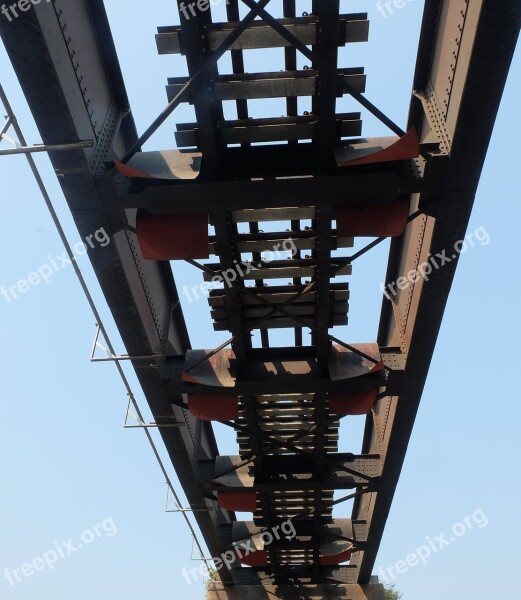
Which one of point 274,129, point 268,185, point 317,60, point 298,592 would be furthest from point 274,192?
point 298,592

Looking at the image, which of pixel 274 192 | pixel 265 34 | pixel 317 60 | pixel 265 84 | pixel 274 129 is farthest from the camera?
pixel 274 129

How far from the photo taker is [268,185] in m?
6.34

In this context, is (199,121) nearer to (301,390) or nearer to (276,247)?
(276,247)

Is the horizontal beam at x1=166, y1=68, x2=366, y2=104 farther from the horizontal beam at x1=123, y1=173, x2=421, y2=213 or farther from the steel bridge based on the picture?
the horizontal beam at x1=123, y1=173, x2=421, y2=213

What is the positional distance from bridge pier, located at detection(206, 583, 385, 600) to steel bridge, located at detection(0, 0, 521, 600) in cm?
892

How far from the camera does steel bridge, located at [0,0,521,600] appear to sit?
5.50 m

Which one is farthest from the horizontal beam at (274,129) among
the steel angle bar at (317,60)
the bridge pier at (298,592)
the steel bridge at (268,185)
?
the bridge pier at (298,592)

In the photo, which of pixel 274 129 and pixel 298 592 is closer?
pixel 274 129

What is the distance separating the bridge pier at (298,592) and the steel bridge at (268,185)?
29.3ft

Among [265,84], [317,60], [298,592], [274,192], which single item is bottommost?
[298,592]

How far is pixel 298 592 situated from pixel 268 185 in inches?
655

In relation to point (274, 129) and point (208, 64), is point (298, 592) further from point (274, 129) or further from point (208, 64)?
point (208, 64)

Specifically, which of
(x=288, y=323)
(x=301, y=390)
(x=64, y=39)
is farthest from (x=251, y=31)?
(x=301, y=390)

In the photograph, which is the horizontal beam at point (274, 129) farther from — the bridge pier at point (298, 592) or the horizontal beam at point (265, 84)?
the bridge pier at point (298, 592)
